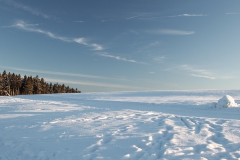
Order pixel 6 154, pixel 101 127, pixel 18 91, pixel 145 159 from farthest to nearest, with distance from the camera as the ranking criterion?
pixel 18 91
pixel 101 127
pixel 6 154
pixel 145 159

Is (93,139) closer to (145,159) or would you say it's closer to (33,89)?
(145,159)

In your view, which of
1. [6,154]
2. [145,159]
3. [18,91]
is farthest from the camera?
[18,91]

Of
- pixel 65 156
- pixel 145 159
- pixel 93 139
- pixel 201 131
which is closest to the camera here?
pixel 145 159

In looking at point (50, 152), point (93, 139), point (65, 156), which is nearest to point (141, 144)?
point (93, 139)

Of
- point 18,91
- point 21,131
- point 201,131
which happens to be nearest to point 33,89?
point 18,91

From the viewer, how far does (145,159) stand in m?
4.95

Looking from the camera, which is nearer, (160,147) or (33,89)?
(160,147)

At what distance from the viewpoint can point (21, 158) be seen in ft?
17.8

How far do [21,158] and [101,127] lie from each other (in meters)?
3.58

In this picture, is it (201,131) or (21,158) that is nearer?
(21,158)

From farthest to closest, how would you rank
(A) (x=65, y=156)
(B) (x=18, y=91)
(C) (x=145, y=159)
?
(B) (x=18, y=91) → (A) (x=65, y=156) → (C) (x=145, y=159)

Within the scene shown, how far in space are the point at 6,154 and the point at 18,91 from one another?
216ft

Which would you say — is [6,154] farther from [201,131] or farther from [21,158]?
[201,131]

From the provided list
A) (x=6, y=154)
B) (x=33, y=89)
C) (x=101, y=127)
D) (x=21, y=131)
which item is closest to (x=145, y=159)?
(x=101, y=127)
